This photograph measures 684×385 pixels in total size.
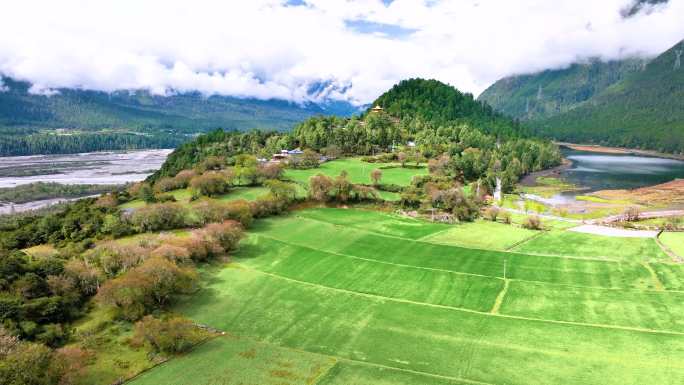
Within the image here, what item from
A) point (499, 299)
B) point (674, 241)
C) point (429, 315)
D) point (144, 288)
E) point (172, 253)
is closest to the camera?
point (144, 288)

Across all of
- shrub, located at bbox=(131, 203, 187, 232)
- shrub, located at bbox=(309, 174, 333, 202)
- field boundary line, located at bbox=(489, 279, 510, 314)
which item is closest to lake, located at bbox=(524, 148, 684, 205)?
shrub, located at bbox=(309, 174, 333, 202)

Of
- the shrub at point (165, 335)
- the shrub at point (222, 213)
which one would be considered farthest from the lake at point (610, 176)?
the shrub at point (165, 335)

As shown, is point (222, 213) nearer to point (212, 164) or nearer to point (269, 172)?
point (269, 172)

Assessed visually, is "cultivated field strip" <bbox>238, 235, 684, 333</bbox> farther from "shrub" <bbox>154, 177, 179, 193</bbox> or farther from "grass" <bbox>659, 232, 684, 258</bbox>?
"shrub" <bbox>154, 177, 179, 193</bbox>

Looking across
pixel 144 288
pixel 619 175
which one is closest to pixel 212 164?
pixel 144 288

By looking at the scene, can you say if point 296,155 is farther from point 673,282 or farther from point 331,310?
point 673,282

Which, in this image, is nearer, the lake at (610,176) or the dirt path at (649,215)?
the dirt path at (649,215)

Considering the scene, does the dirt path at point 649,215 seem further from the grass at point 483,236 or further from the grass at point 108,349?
the grass at point 108,349
